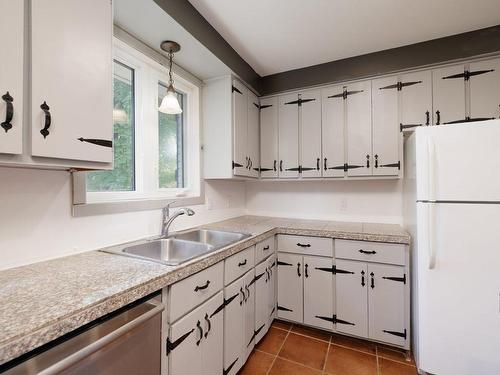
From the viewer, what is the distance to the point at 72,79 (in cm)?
95

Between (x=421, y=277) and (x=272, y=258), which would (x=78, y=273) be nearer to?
(x=272, y=258)

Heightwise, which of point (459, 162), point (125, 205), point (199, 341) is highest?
point (459, 162)

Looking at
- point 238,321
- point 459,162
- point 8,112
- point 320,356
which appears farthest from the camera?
point 320,356

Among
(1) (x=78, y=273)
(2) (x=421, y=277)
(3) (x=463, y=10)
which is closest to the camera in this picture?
(1) (x=78, y=273)

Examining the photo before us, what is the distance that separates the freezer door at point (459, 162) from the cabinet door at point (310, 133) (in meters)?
0.95

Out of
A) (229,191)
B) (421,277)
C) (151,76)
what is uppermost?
(151,76)

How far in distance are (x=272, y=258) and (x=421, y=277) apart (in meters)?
1.07

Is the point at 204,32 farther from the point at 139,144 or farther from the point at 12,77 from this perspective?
the point at 12,77

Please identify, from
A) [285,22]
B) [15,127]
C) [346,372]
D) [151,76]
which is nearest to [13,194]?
[15,127]

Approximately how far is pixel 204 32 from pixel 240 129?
844 millimetres

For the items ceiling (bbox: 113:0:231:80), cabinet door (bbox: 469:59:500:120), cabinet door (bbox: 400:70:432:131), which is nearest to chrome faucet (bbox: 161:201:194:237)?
ceiling (bbox: 113:0:231:80)

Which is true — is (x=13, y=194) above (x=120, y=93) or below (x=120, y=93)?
below

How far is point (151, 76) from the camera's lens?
182 centimetres

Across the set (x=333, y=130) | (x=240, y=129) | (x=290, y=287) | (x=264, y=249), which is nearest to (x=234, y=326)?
(x=264, y=249)
